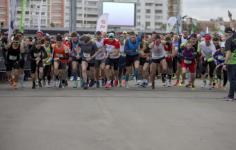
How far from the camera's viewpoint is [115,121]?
11164 millimetres

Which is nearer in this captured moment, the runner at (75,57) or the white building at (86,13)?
the runner at (75,57)

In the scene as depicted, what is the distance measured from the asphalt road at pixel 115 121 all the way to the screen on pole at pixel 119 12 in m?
42.9

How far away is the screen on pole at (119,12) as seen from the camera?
59781 mm

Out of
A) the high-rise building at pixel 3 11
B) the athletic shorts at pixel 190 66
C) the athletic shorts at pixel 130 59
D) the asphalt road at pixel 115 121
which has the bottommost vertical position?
the asphalt road at pixel 115 121

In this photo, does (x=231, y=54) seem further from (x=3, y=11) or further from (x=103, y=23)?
(x=3, y=11)

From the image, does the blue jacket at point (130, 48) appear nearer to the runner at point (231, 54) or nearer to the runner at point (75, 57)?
the runner at point (75, 57)

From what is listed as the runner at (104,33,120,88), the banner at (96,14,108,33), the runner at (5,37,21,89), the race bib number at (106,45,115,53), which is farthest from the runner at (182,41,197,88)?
the banner at (96,14,108,33)

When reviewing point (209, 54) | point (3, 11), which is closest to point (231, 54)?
point (209, 54)

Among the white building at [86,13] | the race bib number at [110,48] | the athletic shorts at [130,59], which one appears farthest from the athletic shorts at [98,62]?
the white building at [86,13]

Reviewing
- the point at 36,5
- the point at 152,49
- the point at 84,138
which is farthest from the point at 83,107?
the point at 36,5

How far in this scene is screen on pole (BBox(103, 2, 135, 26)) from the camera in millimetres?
59781

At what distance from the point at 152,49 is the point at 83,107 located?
23.1ft

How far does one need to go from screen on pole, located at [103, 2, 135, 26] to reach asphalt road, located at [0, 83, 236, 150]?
42.9 meters

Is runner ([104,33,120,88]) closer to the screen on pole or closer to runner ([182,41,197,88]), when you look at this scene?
runner ([182,41,197,88])
